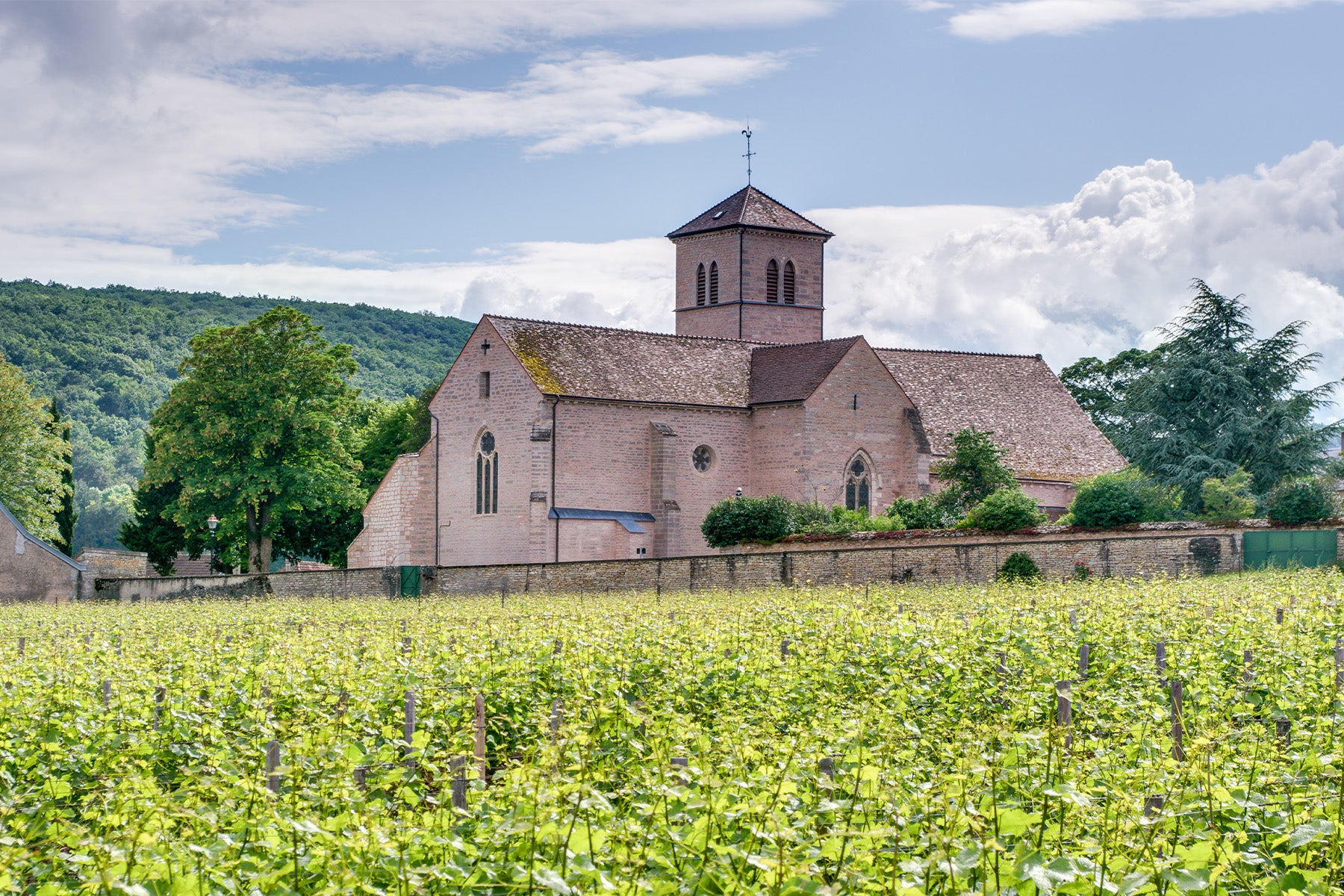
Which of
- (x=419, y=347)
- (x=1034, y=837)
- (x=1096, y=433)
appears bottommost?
(x=1034, y=837)

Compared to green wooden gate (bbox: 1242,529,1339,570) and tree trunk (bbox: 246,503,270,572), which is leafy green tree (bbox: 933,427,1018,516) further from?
tree trunk (bbox: 246,503,270,572)

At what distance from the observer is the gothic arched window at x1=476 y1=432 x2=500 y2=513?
158ft

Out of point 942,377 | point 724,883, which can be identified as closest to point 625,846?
point 724,883

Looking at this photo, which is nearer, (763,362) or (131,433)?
(763,362)

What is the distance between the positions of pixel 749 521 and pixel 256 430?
2162 cm

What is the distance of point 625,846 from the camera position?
6453 millimetres

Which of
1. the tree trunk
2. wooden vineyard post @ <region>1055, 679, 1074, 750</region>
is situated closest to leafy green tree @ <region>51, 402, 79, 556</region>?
the tree trunk

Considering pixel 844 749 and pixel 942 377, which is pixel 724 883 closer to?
pixel 844 749

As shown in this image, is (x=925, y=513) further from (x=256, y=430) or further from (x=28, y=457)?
(x=28, y=457)

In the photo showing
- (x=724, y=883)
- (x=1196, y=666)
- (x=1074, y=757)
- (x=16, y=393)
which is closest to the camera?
(x=724, y=883)

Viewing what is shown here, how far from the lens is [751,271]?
194ft

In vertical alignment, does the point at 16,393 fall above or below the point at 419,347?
below

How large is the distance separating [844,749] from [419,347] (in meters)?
134

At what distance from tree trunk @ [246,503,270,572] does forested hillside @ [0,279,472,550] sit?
64142 millimetres
